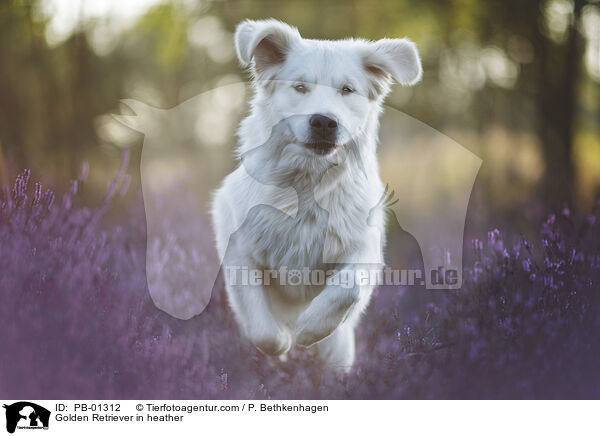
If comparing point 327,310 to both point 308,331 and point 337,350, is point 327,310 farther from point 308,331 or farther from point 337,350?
point 337,350

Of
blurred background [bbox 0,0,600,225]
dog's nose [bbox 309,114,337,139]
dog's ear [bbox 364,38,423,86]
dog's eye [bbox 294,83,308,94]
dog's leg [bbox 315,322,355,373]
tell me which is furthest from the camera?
blurred background [bbox 0,0,600,225]

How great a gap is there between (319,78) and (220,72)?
951mm

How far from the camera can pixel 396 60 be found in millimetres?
2654

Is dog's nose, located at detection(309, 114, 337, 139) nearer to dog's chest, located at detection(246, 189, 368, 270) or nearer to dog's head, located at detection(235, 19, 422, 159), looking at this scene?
dog's head, located at detection(235, 19, 422, 159)

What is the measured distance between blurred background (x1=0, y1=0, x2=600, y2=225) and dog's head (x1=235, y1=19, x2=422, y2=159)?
432 millimetres

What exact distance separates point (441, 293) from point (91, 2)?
263cm

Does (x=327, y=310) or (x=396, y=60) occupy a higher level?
(x=396, y=60)

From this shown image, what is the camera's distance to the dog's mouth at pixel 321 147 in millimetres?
2506

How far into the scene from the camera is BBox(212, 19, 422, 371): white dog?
8.25 feet
